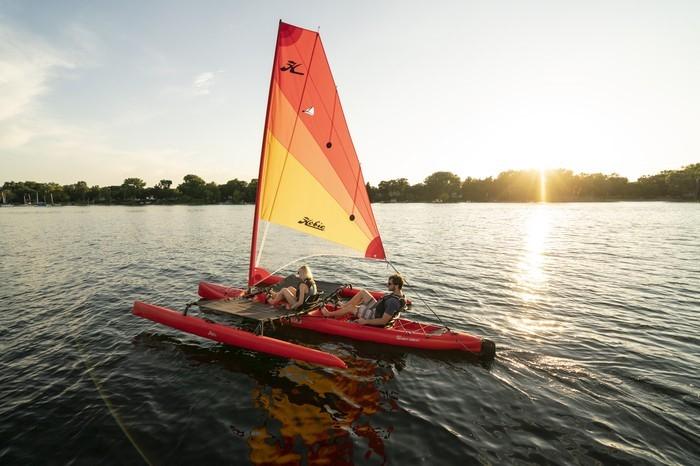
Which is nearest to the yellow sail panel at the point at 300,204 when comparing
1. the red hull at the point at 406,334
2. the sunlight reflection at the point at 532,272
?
the red hull at the point at 406,334

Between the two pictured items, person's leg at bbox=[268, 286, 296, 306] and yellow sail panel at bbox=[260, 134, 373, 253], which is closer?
yellow sail panel at bbox=[260, 134, 373, 253]

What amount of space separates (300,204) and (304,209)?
A: 0.74 feet

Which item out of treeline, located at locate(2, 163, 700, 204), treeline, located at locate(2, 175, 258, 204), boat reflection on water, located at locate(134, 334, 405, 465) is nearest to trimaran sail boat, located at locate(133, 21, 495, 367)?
boat reflection on water, located at locate(134, 334, 405, 465)

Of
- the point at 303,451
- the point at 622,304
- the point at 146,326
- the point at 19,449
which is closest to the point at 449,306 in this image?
the point at 622,304

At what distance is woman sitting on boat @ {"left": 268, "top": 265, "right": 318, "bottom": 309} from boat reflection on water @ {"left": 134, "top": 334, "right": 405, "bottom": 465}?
1.94 metres

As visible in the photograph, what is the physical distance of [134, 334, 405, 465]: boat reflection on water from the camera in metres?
6.95

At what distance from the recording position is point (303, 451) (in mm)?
6855

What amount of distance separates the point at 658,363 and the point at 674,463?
4914 mm

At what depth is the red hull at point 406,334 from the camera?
1061cm

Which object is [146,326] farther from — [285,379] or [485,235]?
[485,235]

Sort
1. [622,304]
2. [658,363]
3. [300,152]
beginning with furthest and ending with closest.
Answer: [622,304] < [300,152] < [658,363]

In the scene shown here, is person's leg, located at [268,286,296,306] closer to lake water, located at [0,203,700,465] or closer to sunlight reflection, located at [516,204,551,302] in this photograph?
lake water, located at [0,203,700,465]

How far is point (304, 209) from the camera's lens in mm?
12328

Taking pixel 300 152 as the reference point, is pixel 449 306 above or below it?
below
